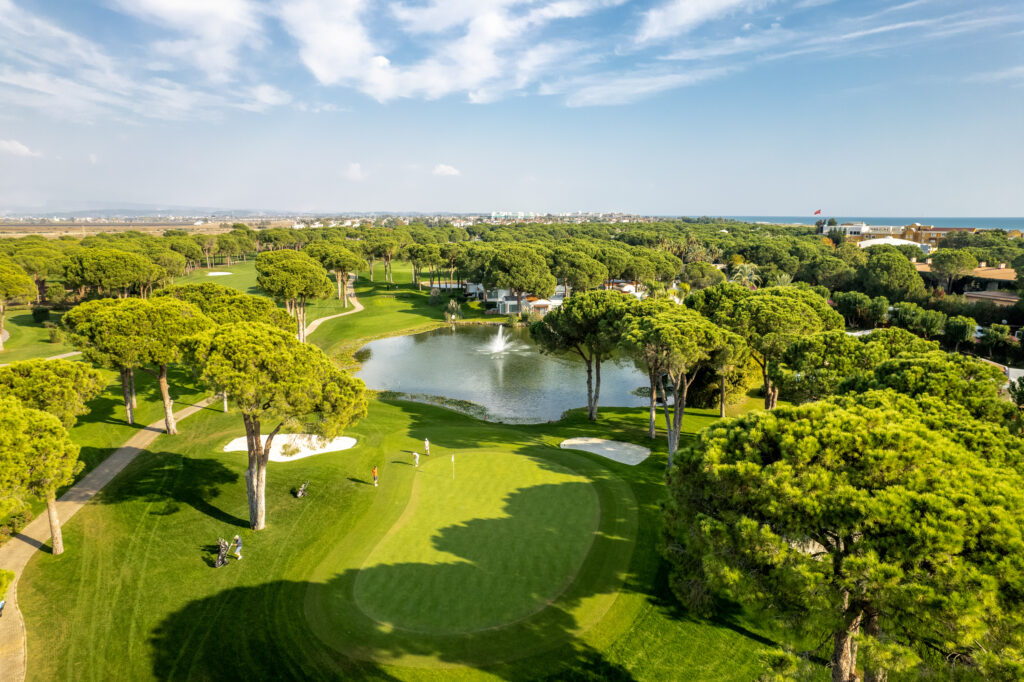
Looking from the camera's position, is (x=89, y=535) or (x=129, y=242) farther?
(x=129, y=242)

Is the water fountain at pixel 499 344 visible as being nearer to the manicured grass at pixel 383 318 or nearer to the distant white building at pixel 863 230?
the manicured grass at pixel 383 318

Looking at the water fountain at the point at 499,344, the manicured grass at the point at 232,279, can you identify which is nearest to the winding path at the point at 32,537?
the water fountain at the point at 499,344

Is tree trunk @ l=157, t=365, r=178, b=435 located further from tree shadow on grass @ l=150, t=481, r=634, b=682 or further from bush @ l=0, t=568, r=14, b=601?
bush @ l=0, t=568, r=14, b=601

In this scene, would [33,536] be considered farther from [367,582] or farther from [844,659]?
[844,659]

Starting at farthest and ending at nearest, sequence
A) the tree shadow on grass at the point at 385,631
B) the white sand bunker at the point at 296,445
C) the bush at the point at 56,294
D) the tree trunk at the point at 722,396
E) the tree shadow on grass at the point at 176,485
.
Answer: the bush at the point at 56,294
the tree trunk at the point at 722,396
the white sand bunker at the point at 296,445
the tree shadow on grass at the point at 176,485
the tree shadow on grass at the point at 385,631

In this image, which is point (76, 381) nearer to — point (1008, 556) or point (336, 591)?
point (336, 591)

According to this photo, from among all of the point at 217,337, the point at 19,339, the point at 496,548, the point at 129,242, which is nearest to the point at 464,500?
the point at 496,548

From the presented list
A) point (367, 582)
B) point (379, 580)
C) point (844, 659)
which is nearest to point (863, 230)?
point (844, 659)
